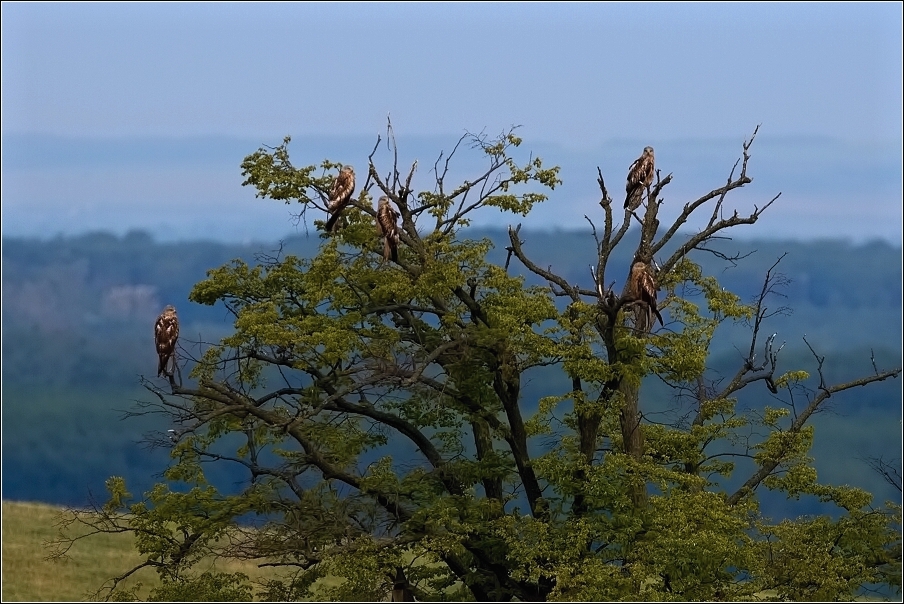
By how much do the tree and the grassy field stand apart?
27.9ft

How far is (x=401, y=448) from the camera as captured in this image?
81.6 metres

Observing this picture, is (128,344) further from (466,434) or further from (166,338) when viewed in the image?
(166,338)

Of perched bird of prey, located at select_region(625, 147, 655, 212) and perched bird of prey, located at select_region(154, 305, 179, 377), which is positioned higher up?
perched bird of prey, located at select_region(625, 147, 655, 212)

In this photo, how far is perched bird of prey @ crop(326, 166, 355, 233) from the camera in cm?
2088

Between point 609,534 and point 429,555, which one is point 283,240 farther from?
point 609,534

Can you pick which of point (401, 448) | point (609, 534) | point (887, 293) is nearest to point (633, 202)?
point (609, 534)

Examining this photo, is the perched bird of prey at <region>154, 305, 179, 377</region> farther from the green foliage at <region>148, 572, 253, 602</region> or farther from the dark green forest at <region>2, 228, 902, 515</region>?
the dark green forest at <region>2, 228, 902, 515</region>

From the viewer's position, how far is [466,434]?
23.8m

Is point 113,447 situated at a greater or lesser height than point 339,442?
lesser

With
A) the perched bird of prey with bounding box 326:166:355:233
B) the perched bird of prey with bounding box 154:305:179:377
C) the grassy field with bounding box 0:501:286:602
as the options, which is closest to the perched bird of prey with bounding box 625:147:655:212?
the perched bird of prey with bounding box 326:166:355:233

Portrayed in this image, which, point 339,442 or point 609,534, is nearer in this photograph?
point 609,534

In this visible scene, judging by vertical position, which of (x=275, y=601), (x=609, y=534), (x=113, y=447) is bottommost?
(x=113, y=447)

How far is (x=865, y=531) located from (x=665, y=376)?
419cm

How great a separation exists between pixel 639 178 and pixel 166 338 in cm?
774
